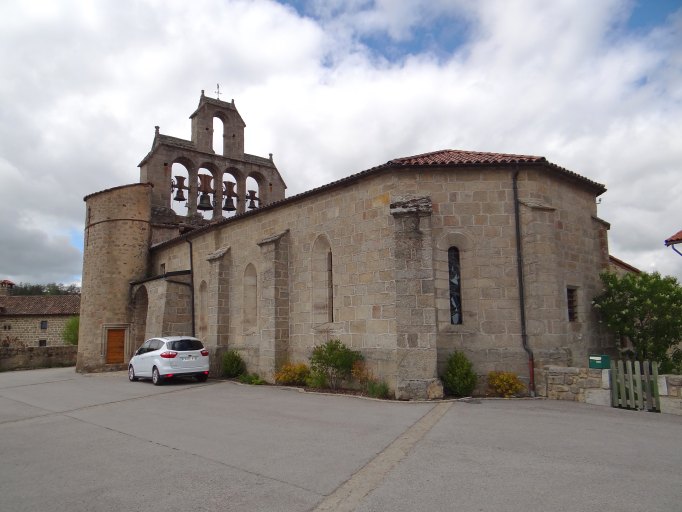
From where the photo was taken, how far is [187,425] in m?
8.50

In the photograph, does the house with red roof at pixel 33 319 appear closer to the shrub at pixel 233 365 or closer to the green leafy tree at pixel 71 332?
the green leafy tree at pixel 71 332

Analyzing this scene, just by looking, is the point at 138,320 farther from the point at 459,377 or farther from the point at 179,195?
the point at 459,377

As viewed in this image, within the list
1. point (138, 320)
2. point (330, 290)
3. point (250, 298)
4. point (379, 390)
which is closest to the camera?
point (379, 390)

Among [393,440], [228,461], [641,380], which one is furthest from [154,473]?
[641,380]

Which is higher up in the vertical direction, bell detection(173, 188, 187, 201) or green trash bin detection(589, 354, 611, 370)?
bell detection(173, 188, 187, 201)

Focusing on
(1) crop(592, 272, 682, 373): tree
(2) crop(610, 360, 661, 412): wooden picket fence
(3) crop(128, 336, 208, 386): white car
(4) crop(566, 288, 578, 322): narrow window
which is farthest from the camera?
(3) crop(128, 336, 208, 386): white car

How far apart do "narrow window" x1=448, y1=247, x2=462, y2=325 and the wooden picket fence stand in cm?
344

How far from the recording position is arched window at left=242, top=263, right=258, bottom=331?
54.8 ft

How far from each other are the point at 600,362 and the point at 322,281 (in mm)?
7282

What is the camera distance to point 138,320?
22.4 metres

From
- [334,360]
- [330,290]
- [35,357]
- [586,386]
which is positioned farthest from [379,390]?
[35,357]

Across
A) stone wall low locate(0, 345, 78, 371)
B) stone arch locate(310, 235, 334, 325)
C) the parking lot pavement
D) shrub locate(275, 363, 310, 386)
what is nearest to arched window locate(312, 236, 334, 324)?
stone arch locate(310, 235, 334, 325)

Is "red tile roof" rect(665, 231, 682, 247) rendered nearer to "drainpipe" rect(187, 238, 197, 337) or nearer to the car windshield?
the car windshield

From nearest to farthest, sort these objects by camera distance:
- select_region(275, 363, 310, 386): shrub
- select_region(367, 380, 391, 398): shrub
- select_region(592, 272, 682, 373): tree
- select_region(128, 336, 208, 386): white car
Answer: select_region(367, 380, 391, 398): shrub, select_region(592, 272, 682, 373): tree, select_region(275, 363, 310, 386): shrub, select_region(128, 336, 208, 386): white car
